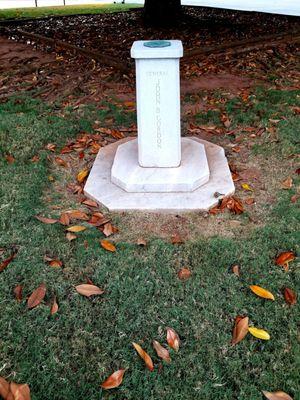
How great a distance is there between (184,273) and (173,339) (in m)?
0.53

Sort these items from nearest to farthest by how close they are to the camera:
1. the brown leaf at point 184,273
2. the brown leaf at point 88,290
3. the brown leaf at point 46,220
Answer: the brown leaf at point 88,290 < the brown leaf at point 184,273 < the brown leaf at point 46,220

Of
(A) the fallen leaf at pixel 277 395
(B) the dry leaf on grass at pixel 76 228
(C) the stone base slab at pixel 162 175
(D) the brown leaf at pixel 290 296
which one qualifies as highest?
(C) the stone base slab at pixel 162 175

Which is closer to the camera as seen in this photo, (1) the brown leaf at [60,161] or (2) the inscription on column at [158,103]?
(2) the inscription on column at [158,103]

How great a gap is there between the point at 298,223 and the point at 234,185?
0.74 m

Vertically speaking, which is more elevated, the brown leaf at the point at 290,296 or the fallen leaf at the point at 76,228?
the fallen leaf at the point at 76,228

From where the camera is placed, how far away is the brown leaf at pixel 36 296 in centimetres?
271

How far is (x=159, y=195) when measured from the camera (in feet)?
12.4

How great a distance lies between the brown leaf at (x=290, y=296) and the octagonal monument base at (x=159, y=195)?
3.37ft

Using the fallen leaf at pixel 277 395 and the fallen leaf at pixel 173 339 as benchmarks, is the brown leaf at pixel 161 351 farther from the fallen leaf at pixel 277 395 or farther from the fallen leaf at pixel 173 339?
the fallen leaf at pixel 277 395

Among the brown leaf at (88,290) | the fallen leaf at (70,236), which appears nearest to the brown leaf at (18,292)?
the brown leaf at (88,290)

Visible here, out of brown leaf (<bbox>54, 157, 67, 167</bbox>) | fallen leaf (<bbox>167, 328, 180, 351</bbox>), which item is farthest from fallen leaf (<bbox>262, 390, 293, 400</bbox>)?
brown leaf (<bbox>54, 157, 67, 167</bbox>)

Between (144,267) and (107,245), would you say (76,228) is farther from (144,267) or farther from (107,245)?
(144,267)

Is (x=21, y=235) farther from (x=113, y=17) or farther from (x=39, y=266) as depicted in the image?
(x=113, y=17)

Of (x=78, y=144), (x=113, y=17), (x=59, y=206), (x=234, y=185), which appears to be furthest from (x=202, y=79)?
(x=113, y=17)
